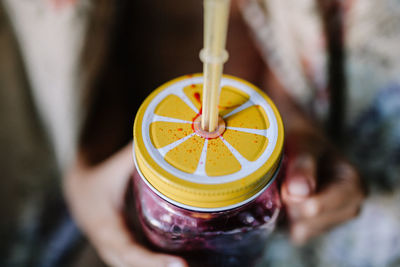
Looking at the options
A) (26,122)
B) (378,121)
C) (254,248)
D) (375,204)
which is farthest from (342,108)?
(26,122)

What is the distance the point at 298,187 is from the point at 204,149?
15cm

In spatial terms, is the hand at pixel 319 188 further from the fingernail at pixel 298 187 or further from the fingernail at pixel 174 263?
the fingernail at pixel 174 263

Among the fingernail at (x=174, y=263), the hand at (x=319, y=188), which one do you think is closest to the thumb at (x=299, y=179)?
the hand at (x=319, y=188)

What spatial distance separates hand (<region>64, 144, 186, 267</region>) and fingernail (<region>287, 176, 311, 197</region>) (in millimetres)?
146

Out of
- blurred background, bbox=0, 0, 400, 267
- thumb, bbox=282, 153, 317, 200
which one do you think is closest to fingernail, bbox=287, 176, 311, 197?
thumb, bbox=282, 153, 317, 200

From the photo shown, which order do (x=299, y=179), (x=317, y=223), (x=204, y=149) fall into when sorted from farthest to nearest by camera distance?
(x=317, y=223)
(x=299, y=179)
(x=204, y=149)

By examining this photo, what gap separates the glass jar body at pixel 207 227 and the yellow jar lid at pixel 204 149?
28mm

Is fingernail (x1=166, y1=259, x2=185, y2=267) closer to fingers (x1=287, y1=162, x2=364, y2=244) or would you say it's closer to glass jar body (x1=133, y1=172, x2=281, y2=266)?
glass jar body (x1=133, y1=172, x2=281, y2=266)

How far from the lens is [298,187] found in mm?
400

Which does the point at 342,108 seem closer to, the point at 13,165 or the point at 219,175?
the point at 219,175

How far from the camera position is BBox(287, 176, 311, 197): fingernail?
0.40 meters

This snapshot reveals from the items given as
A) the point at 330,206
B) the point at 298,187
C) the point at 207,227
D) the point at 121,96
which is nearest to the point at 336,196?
the point at 330,206

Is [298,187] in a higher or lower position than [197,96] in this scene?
lower

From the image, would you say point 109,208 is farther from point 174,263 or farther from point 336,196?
point 336,196
